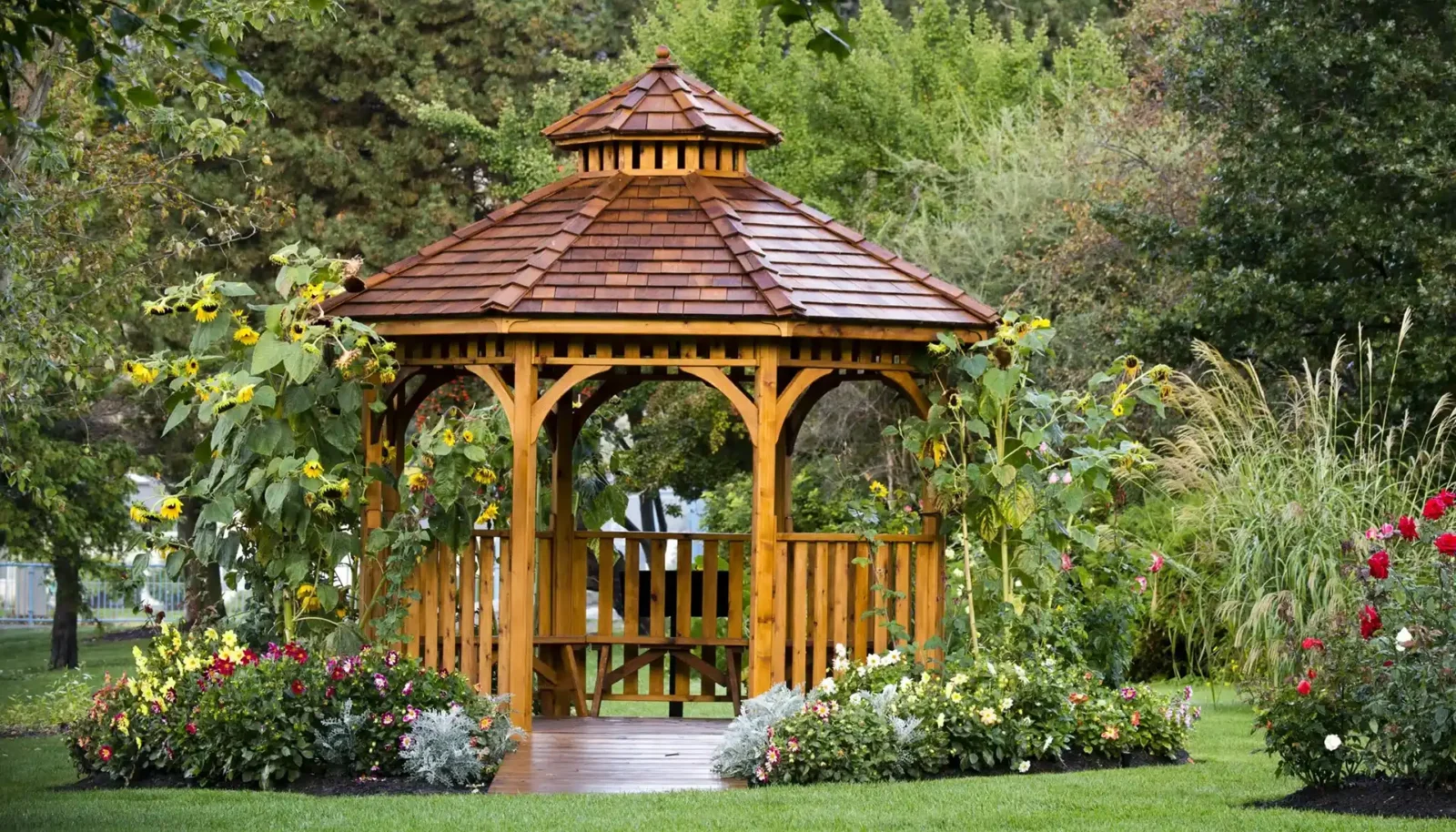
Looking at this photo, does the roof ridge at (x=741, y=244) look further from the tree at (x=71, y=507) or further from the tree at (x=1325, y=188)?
the tree at (x=71, y=507)

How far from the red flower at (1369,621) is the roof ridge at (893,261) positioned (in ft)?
9.25

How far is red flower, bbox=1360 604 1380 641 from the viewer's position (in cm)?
793

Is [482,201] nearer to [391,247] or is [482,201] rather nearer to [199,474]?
[391,247]

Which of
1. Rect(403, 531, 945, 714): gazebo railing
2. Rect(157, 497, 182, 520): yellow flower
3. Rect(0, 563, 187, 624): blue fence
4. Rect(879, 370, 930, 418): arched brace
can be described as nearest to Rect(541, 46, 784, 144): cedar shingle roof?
Rect(879, 370, 930, 418): arched brace

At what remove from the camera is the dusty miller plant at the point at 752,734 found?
9117 mm

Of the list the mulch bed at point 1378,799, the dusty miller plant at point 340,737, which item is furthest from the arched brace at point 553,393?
the mulch bed at point 1378,799

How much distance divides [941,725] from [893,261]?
2.71 m

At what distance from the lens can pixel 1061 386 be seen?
17891mm

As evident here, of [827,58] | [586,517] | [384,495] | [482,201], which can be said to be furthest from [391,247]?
[384,495]

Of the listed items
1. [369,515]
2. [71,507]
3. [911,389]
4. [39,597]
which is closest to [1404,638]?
[911,389]

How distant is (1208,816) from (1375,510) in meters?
4.20

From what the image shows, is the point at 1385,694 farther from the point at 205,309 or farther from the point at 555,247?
the point at 205,309

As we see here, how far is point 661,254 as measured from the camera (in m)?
10.1

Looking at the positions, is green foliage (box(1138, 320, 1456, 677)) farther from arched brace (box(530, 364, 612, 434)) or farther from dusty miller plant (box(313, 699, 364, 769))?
dusty miller plant (box(313, 699, 364, 769))
